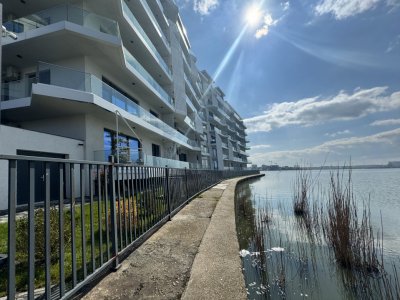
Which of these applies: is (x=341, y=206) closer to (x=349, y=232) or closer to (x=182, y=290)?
(x=349, y=232)

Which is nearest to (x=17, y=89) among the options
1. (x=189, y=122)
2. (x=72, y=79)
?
(x=72, y=79)

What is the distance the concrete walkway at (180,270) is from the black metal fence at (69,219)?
22cm

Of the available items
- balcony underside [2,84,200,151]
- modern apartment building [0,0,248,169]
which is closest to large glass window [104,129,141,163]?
modern apartment building [0,0,248,169]

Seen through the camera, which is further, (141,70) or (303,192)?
(141,70)

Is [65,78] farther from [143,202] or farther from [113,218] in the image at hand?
[113,218]

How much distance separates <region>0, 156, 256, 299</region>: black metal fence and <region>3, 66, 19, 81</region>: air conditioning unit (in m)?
12.5

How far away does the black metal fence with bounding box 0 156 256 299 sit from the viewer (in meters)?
1.92

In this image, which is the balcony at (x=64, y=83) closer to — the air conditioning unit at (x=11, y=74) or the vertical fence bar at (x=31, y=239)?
the air conditioning unit at (x=11, y=74)

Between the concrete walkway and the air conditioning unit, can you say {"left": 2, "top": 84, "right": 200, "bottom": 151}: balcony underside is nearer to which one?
the air conditioning unit

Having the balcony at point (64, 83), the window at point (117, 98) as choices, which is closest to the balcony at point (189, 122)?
the window at point (117, 98)

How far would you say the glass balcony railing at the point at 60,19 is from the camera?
12.3 m

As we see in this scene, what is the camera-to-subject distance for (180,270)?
3.28 m

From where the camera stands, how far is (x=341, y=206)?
222 inches

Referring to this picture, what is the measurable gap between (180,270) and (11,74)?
1679cm
